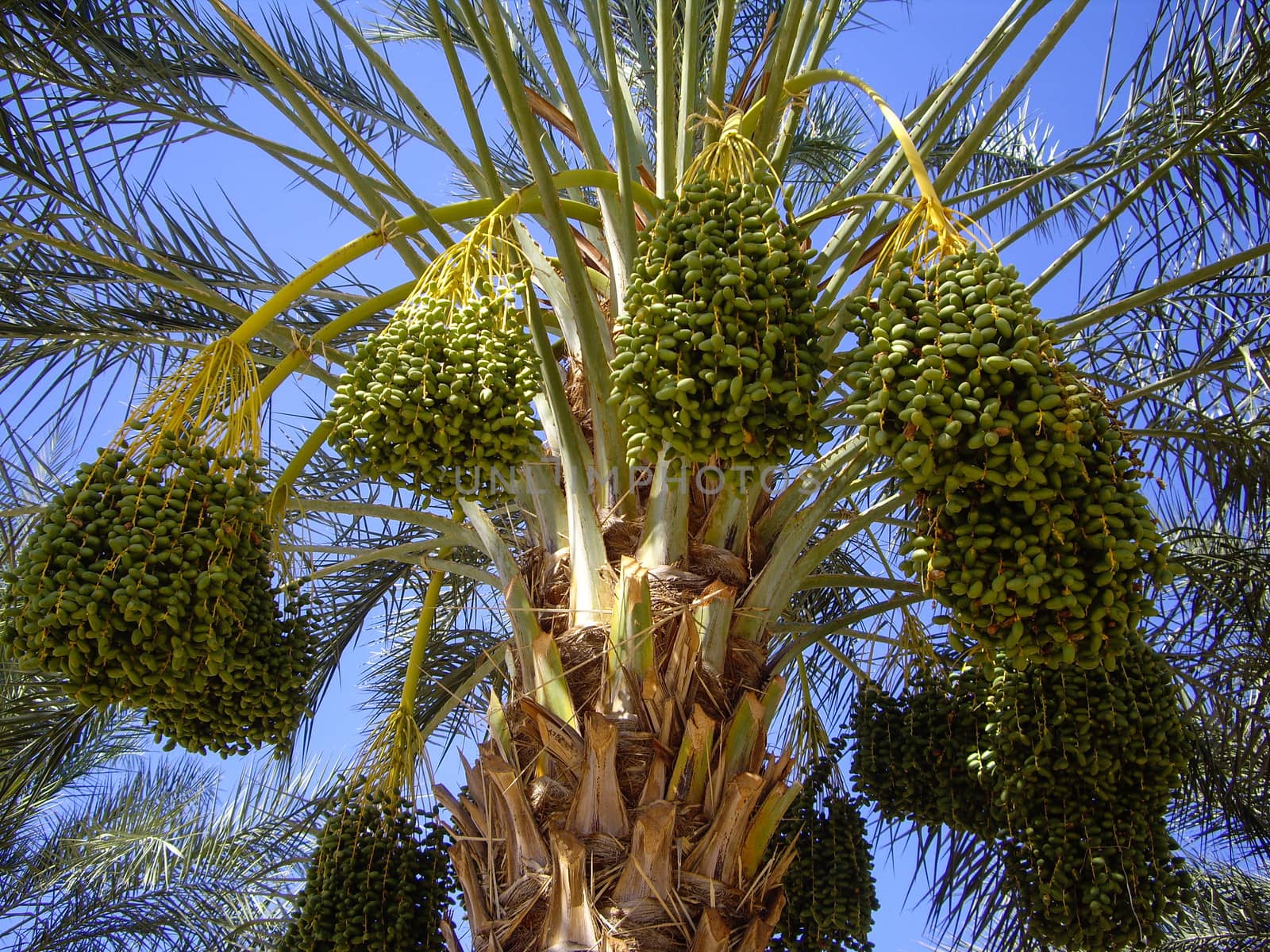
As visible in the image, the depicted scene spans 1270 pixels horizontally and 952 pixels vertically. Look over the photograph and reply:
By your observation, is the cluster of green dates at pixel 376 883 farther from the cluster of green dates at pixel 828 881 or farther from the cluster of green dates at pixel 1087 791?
the cluster of green dates at pixel 1087 791

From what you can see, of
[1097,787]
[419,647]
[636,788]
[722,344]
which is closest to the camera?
[722,344]

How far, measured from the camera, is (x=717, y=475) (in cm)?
298

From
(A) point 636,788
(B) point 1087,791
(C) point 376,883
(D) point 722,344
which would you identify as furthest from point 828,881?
(D) point 722,344

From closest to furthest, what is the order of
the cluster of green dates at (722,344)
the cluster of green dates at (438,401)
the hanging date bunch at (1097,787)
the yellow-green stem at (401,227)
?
the cluster of green dates at (722,344) < the cluster of green dates at (438,401) < the yellow-green stem at (401,227) < the hanging date bunch at (1097,787)

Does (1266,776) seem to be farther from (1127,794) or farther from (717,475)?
(717,475)

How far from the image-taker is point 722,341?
78.5 inches

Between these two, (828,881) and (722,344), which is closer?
(722,344)

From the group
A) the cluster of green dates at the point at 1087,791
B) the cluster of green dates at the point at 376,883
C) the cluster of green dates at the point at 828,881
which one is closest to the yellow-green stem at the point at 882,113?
the cluster of green dates at the point at 1087,791

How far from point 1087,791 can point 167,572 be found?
244 cm

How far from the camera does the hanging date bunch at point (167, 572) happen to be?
216 centimetres

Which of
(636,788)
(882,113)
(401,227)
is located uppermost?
(882,113)

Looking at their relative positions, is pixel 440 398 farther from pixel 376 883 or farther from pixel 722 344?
pixel 376 883

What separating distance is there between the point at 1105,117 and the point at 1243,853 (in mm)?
2950

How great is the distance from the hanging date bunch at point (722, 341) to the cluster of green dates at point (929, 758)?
62.3 inches
